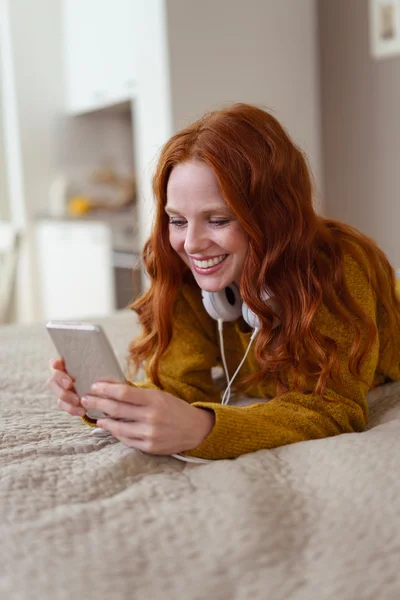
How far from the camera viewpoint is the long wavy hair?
1.01 meters

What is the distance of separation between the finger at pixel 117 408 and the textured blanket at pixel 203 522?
0.18 ft

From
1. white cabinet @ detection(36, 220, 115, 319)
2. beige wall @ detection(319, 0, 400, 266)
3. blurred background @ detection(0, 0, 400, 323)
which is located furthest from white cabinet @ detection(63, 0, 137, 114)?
beige wall @ detection(319, 0, 400, 266)

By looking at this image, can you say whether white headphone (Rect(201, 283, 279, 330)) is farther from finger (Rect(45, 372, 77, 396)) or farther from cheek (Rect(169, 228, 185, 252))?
finger (Rect(45, 372, 77, 396))

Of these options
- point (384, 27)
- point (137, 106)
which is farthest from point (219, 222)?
point (137, 106)

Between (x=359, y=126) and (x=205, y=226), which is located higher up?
(x=359, y=126)

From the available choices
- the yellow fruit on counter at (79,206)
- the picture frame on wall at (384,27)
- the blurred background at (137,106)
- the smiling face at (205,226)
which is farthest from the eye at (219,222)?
the yellow fruit on counter at (79,206)

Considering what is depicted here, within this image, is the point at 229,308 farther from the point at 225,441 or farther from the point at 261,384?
the point at 225,441

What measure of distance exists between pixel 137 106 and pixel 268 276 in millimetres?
2274

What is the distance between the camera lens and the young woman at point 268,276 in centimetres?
95

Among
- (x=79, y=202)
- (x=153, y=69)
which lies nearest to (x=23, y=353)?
(x=153, y=69)

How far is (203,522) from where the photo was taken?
2.37 ft

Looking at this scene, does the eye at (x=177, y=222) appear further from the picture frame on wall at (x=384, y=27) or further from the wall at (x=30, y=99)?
the wall at (x=30, y=99)

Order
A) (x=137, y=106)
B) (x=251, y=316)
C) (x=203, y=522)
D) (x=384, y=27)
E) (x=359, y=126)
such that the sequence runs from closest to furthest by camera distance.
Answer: (x=203, y=522) < (x=251, y=316) < (x=384, y=27) < (x=359, y=126) < (x=137, y=106)

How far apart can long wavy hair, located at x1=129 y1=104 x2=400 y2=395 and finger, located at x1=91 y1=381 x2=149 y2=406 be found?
0.25 meters
